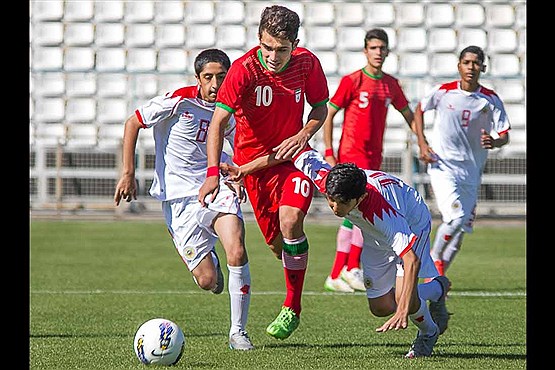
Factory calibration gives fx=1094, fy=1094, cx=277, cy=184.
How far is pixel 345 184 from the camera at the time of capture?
246 inches

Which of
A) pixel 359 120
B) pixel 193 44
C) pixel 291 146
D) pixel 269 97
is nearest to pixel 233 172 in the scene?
pixel 291 146

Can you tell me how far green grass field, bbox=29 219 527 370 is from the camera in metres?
6.71

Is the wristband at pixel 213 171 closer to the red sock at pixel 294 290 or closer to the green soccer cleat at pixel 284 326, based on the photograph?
the red sock at pixel 294 290

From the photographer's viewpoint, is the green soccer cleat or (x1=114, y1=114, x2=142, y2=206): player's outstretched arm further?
(x1=114, y1=114, x2=142, y2=206): player's outstretched arm

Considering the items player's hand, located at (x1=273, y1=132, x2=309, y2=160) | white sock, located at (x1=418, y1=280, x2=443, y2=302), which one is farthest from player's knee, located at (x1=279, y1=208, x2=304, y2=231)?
white sock, located at (x1=418, y1=280, x2=443, y2=302)

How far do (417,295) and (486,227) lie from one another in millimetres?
13124

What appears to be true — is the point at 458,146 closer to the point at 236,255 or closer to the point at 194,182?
the point at 194,182

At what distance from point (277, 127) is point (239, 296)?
1172 mm

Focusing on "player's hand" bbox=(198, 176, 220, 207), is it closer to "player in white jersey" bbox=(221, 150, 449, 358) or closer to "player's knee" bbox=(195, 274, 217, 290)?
"player in white jersey" bbox=(221, 150, 449, 358)

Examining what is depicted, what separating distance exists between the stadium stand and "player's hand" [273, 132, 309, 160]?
583 inches

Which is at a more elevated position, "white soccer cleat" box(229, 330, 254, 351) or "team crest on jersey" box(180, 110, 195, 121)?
"team crest on jersey" box(180, 110, 195, 121)
